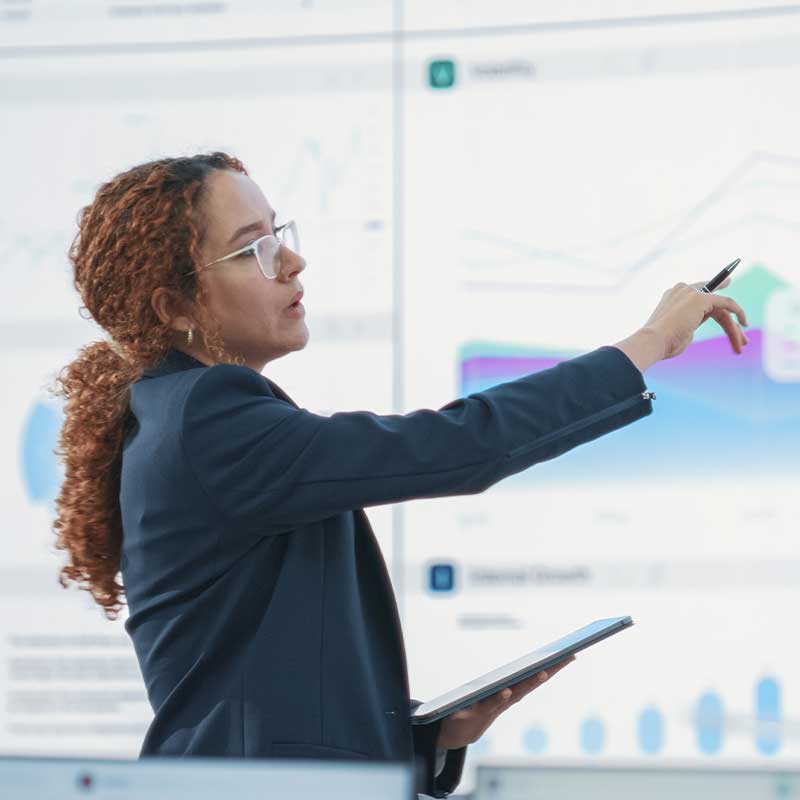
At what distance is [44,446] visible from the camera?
2.43m

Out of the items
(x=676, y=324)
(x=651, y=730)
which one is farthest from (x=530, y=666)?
(x=651, y=730)

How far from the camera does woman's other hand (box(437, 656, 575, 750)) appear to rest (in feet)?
4.15

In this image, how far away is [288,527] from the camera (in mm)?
1169

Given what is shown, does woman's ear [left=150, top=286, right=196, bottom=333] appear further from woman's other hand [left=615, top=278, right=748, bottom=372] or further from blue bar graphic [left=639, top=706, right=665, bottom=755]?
blue bar graphic [left=639, top=706, right=665, bottom=755]

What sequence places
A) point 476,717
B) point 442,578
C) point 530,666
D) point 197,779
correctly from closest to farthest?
point 197,779 < point 530,666 < point 476,717 < point 442,578

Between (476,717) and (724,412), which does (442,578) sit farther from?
(476,717)

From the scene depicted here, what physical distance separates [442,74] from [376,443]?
1345 millimetres

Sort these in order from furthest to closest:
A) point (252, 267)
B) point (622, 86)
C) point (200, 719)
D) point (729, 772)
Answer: point (622, 86) < point (252, 267) < point (200, 719) < point (729, 772)

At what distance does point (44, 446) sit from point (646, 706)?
120cm

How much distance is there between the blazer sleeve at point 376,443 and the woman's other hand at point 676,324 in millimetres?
39

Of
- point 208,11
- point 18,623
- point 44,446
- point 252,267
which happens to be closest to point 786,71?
point 208,11

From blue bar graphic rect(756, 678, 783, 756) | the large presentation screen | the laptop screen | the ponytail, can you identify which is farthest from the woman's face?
blue bar graphic rect(756, 678, 783, 756)

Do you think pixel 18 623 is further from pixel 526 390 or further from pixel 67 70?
pixel 526 390

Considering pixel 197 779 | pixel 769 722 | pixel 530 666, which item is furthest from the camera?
pixel 769 722
